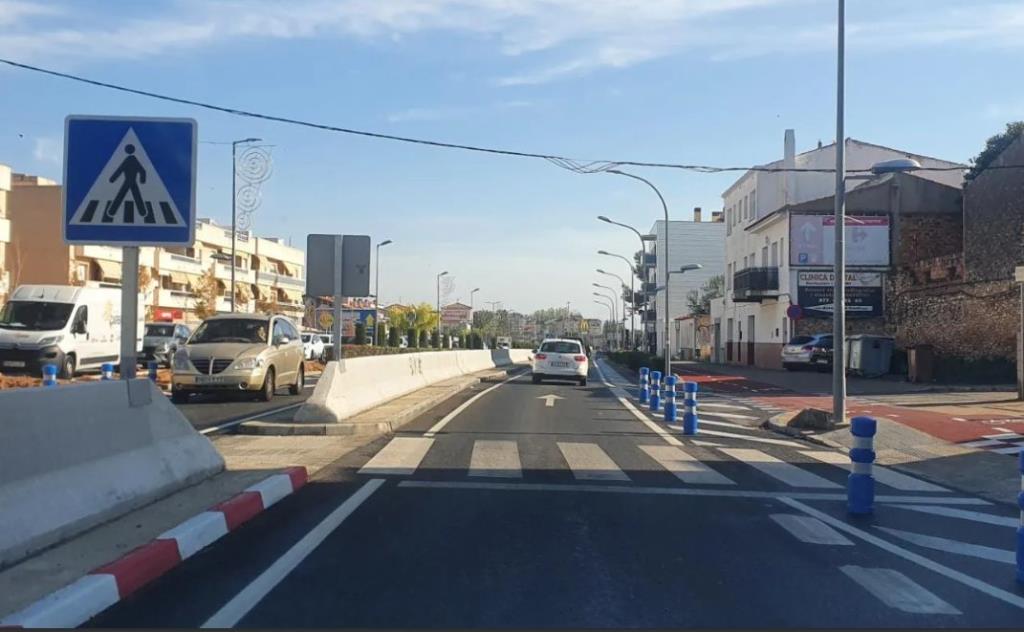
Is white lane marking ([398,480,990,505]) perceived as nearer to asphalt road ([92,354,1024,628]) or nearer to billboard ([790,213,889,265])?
asphalt road ([92,354,1024,628])

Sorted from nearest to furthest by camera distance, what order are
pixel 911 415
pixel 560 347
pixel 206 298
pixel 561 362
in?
pixel 911 415 < pixel 561 362 < pixel 560 347 < pixel 206 298

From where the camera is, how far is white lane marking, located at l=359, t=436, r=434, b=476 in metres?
10.6

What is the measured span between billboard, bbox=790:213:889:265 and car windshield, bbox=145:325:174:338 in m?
28.3

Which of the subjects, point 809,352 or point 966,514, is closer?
point 966,514

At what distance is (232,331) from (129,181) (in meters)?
12.0

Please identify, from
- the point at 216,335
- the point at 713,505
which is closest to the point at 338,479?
the point at 713,505

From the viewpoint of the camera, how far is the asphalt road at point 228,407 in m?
15.6

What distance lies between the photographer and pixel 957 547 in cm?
754

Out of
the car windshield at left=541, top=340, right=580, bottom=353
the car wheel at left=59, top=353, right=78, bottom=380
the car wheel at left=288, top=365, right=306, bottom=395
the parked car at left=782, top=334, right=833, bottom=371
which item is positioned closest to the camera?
the car wheel at left=288, top=365, right=306, bottom=395

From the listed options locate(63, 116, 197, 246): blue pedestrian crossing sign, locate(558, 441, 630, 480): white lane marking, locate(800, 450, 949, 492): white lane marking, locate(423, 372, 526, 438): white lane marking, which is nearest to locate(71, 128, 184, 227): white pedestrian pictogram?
locate(63, 116, 197, 246): blue pedestrian crossing sign

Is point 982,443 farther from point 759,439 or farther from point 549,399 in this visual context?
point 549,399

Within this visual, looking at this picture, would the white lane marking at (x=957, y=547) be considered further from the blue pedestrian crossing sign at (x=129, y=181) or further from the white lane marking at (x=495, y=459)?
the blue pedestrian crossing sign at (x=129, y=181)

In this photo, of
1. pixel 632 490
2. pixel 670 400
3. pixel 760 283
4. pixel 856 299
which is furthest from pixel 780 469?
pixel 760 283

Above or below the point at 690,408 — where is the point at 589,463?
below
